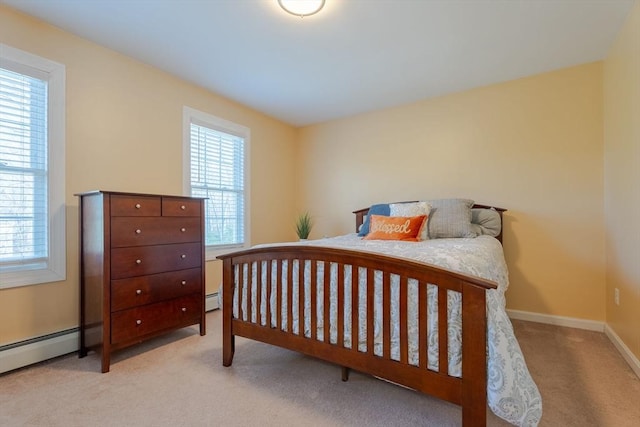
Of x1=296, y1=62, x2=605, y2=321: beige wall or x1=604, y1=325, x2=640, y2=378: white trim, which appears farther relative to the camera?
x1=296, y1=62, x2=605, y2=321: beige wall

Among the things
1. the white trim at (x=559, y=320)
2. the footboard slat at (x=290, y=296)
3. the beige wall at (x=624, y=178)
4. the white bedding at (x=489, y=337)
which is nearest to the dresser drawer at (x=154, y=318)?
the footboard slat at (x=290, y=296)

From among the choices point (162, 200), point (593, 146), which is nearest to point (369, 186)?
point (593, 146)

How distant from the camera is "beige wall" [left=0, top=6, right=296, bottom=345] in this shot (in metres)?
2.03

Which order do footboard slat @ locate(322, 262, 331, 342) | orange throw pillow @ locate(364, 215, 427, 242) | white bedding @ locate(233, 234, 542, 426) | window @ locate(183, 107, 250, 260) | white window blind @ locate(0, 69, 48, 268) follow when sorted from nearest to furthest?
white bedding @ locate(233, 234, 542, 426) → footboard slat @ locate(322, 262, 331, 342) → white window blind @ locate(0, 69, 48, 268) → orange throw pillow @ locate(364, 215, 427, 242) → window @ locate(183, 107, 250, 260)

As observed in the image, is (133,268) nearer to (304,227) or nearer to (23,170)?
(23,170)

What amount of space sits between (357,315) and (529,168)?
2.42 metres

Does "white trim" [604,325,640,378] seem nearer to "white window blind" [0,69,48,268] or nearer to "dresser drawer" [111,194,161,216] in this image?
"dresser drawer" [111,194,161,216]

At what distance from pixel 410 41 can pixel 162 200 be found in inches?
87.4

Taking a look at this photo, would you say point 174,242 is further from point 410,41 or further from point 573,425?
point 573,425

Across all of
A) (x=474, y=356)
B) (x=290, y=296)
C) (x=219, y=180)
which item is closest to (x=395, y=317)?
(x=474, y=356)

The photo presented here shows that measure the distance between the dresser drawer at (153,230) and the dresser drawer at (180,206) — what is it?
0.13 ft

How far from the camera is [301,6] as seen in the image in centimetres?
190

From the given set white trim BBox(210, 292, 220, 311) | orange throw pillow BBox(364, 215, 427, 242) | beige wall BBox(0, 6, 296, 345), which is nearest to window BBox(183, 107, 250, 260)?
beige wall BBox(0, 6, 296, 345)

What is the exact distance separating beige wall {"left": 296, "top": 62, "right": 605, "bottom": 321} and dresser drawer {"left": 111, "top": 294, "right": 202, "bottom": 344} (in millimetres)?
2374
